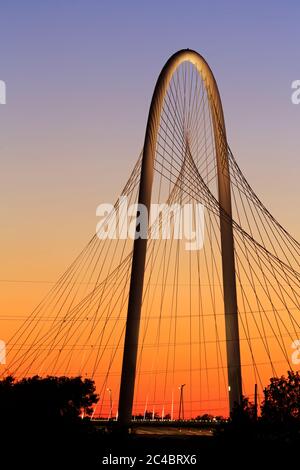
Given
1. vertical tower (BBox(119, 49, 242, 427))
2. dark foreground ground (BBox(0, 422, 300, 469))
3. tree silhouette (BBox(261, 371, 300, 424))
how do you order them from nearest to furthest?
dark foreground ground (BBox(0, 422, 300, 469))
vertical tower (BBox(119, 49, 242, 427))
tree silhouette (BBox(261, 371, 300, 424))

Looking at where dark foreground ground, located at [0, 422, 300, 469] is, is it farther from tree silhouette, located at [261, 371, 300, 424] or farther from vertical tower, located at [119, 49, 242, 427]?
tree silhouette, located at [261, 371, 300, 424]

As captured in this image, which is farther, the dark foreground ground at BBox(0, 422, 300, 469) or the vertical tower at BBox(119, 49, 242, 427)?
the vertical tower at BBox(119, 49, 242, 427)

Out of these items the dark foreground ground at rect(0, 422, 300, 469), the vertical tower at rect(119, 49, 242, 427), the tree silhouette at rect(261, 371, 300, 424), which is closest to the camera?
the dark foreground ground at rect(0, 422, 300, 469)

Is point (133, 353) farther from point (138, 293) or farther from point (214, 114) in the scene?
point (214, 114)

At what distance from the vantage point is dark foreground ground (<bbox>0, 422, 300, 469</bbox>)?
41.8 meters

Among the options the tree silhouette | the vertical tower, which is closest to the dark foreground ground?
the vertical tower

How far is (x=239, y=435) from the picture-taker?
151 feet
